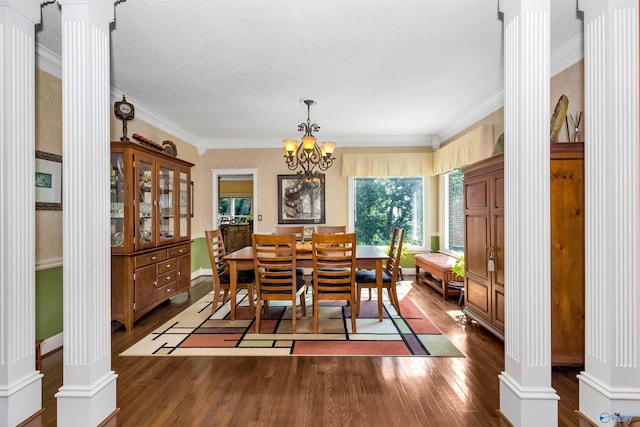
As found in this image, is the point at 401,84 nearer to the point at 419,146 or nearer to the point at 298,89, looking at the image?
the point at 298,89

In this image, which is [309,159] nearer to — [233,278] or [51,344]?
[233,278]

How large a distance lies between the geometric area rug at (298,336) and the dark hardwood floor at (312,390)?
0.14 m

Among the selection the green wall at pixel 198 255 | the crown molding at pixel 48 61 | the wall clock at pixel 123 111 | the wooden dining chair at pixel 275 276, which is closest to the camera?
the crown molding at pixel 48 61

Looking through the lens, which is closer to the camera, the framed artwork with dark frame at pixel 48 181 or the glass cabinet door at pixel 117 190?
the framed artwork with dark frame at pixel 48 181

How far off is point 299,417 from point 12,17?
2863 mm

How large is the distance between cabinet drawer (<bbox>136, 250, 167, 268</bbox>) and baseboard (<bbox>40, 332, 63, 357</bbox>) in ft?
2.99

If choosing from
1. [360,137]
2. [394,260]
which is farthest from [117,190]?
[360,137]

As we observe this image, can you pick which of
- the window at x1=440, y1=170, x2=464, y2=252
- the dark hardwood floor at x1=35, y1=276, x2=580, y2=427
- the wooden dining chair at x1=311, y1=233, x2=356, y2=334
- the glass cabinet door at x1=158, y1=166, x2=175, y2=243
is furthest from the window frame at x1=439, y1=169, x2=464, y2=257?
the glass cabinet door at x1=158, y1=166, x2=175, y2=243

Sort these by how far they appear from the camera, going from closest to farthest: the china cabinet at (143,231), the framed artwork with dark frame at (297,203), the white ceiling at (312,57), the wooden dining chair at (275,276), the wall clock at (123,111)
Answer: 1. the white ceiling at (312,57)
2. the wooden dining chair at (275,276)
3. the china cabinet at (143,231)
4. the wall clock at (123,111)
5. the framed artwork with dark frame at (297,203)

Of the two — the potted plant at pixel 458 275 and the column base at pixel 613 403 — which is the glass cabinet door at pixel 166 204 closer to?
the potted plant at pixel 458 275

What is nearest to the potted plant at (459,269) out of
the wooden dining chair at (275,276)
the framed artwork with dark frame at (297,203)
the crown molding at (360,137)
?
the crown molding at (360,137)

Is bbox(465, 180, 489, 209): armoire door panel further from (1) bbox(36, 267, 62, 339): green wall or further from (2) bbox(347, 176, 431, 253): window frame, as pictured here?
(1) bbox(36, 267, 62, 339): green wall

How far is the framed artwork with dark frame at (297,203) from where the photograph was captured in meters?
6.39

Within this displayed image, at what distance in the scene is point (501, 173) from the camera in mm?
2934
